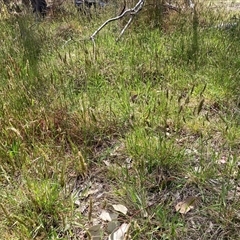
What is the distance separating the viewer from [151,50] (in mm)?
2873

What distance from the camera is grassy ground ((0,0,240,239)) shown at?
54.1 inches

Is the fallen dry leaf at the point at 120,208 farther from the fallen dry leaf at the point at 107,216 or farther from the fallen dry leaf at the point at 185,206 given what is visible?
the fallen dry leaf at the point at 185,206

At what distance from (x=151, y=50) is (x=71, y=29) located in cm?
167

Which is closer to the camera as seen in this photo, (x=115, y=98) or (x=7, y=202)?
(x=7, y=202)

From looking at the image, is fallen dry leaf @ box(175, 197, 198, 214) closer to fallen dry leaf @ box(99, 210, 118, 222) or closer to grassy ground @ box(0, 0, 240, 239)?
grassy ground @ box(0, 0, 240, 239)

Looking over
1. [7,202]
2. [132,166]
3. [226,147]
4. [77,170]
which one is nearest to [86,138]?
[77,170]

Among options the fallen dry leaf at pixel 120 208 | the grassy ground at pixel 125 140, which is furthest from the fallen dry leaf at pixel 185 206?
the fallen dry leaf at pixel 120 208

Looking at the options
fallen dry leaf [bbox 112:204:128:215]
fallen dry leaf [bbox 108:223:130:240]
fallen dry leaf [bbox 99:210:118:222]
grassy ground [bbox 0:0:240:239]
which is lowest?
fallen dry leaf [bbox 108:223:130:240]

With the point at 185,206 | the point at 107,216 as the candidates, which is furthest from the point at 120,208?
the point at 185,206

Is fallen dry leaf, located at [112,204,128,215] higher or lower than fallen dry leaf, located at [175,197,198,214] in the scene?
higher

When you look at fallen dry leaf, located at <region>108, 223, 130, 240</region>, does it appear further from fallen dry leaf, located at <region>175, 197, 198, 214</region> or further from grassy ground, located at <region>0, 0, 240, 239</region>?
fallen dry leaf, located at <region>175, 197, 198, 214</region>

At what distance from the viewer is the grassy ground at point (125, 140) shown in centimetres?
137

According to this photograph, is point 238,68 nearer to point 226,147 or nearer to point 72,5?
point 226,147

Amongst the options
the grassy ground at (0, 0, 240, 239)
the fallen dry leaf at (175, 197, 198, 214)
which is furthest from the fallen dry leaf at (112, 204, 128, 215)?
the fallen dry leaf at (175, 197, 198, 214)
